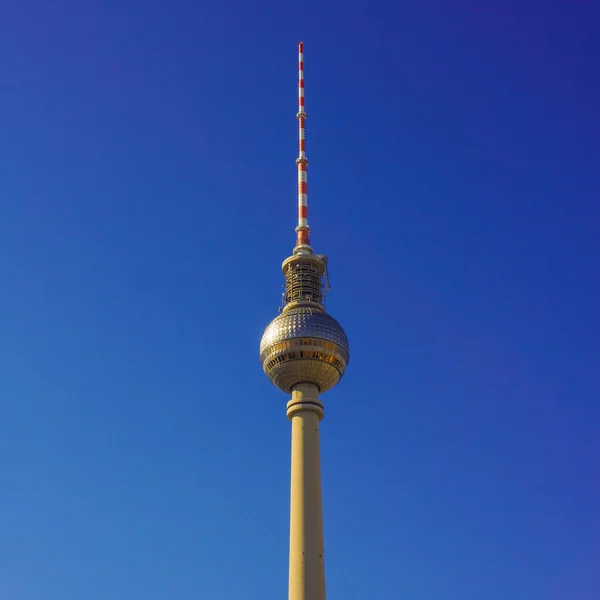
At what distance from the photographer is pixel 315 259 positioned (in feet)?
271

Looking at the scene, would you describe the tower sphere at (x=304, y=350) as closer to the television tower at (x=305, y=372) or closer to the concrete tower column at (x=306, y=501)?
the television tower at (x=305, y=372)

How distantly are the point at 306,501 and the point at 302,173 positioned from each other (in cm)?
3410

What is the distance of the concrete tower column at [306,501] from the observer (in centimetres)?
6500

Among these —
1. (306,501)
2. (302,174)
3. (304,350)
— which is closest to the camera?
(306,501)

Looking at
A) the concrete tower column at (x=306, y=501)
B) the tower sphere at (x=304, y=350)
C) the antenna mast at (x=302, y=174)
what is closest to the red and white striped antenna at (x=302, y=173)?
Result: the antenna mast at (x=302, y=174)

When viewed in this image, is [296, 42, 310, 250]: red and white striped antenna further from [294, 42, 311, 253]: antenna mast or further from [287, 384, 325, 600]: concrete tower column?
[287, 384, 325, 600]: concrete tower column

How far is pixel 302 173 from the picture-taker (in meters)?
86.2

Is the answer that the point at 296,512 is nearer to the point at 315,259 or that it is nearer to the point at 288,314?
the point at 288,314

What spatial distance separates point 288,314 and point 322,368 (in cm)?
604

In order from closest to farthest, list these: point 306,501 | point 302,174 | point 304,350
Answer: point 306,501 → point 304,350 → point 302,174

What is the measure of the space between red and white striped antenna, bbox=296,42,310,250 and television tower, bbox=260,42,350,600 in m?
0.12

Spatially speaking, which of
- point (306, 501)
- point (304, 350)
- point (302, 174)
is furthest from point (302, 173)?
point (306, 501)

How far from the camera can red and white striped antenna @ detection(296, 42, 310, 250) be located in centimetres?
8450

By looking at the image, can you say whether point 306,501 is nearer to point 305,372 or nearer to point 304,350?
point 305,372
